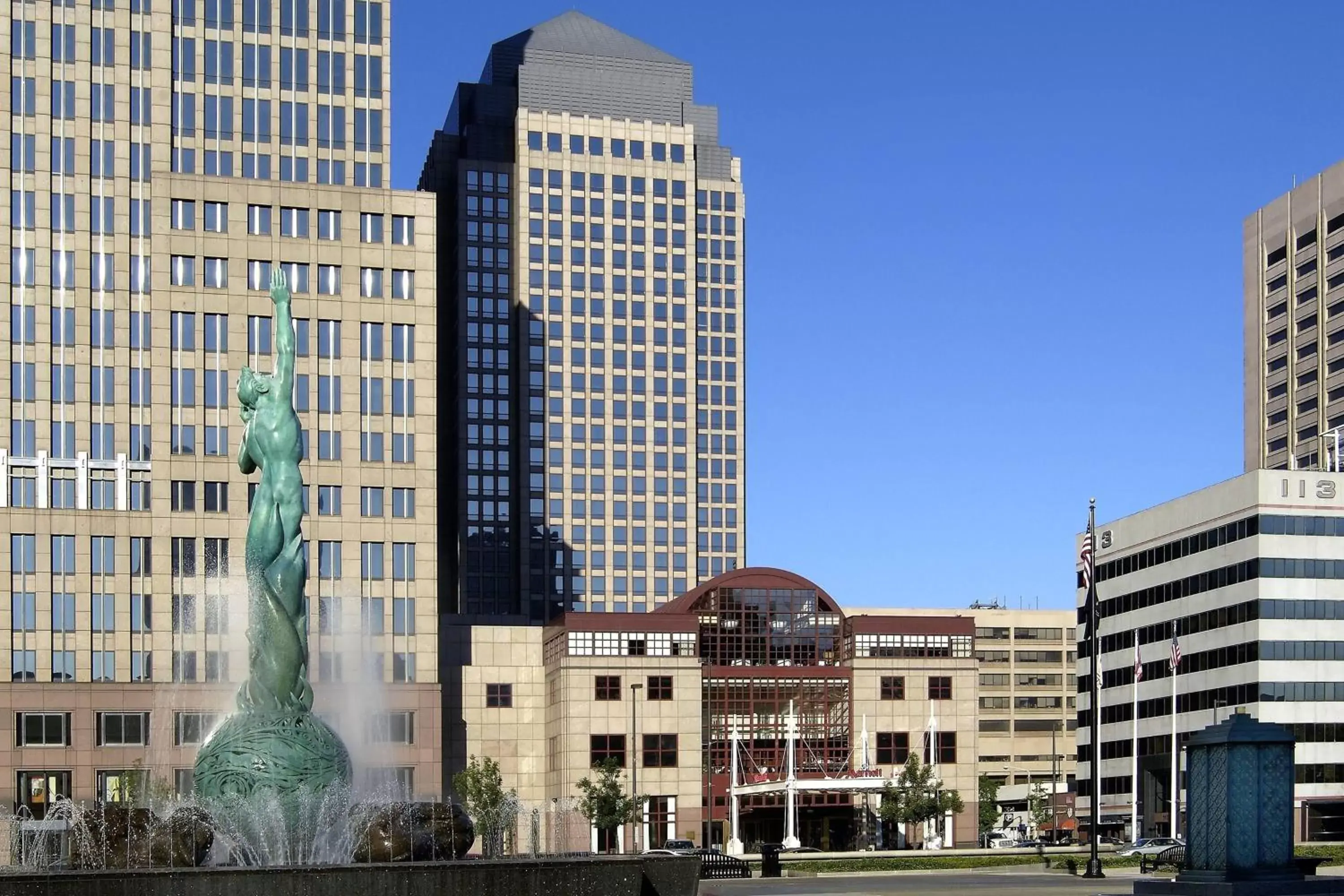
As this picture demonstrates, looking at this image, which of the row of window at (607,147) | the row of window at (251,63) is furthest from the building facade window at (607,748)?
the row of window at (607,147)

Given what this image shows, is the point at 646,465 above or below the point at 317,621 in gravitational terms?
above

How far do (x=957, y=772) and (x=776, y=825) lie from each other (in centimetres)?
1367

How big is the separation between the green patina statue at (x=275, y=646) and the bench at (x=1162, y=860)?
108 ft

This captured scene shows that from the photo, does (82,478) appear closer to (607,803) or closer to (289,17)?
(289,17)

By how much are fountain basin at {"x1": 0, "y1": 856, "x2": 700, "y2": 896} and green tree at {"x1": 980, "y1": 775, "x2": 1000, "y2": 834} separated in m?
115

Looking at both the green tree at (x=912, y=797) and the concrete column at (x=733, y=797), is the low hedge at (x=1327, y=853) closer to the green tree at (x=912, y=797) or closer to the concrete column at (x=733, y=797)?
the green tree at (x=912, y=797)

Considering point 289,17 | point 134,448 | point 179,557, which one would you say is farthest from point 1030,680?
point 134,448

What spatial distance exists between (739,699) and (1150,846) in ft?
130

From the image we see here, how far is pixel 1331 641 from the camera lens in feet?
389

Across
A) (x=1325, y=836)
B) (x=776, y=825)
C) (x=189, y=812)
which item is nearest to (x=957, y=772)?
(x=776, y=825)

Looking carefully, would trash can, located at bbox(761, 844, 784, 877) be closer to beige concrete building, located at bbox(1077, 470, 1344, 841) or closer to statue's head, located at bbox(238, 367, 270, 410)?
statue's head, located at bbox(238, 367, 270, 410)

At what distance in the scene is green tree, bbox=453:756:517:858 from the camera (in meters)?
102

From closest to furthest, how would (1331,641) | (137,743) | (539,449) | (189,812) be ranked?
(189,812)
(137,743)
(1331,641)
(539,449)

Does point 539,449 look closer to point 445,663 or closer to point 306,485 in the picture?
point 445,663
